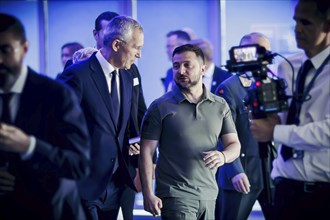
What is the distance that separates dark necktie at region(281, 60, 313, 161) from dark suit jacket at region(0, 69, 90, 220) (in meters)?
0.94

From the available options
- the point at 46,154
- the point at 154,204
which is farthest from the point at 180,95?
the point at 46,154

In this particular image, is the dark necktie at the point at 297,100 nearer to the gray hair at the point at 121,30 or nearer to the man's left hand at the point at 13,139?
the gray hair at the point at 121,30

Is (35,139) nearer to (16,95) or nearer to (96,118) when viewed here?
(16,95)

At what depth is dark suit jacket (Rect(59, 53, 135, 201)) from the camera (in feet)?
11.0

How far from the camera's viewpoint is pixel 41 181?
8.46 ft

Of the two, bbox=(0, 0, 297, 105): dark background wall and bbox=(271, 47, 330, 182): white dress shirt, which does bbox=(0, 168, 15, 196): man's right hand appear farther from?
bbox=(0, 0, 297, 105): dark background wall

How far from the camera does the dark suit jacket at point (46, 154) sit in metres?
2.53

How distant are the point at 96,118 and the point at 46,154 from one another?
918 mm

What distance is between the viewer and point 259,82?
294 cm

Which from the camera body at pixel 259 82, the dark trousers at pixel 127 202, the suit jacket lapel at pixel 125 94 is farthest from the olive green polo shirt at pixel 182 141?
the camera body at pixel 259 82

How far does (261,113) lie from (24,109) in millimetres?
1050

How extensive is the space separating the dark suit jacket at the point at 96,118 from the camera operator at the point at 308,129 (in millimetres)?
854

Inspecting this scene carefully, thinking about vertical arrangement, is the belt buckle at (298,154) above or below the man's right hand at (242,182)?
above

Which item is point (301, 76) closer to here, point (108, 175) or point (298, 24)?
point (298, 24)
